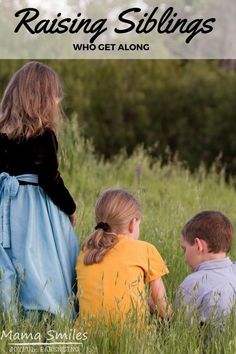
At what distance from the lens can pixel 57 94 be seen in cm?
463

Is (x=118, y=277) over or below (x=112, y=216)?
below

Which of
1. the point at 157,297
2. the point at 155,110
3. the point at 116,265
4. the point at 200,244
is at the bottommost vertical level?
the point at 157,297

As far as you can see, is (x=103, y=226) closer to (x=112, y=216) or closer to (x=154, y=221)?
(x=112, y=216)

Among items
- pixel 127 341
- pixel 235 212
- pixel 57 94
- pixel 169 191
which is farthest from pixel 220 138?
pixel 127 341

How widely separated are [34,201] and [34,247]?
0.23m

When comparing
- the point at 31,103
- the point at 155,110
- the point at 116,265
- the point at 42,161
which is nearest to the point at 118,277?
the point at 116,265

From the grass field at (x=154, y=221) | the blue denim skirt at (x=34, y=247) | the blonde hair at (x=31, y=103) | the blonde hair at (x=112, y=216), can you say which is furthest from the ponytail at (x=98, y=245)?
the blonde hair at (x=31, y=103)

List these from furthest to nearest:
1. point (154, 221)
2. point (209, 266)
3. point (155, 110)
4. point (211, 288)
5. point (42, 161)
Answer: point (155, 110), point (154, 221), point (42, 161), point (209, 266), point (211, 288)

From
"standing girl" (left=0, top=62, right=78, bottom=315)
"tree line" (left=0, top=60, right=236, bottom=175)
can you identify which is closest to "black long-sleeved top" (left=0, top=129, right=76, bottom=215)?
"standing girl" (left=0, top=62, right=78, bottom=315)

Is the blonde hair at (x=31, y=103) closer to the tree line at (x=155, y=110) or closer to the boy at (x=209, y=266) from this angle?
the boy at (x=209, y=266)

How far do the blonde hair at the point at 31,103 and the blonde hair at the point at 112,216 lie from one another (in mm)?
483

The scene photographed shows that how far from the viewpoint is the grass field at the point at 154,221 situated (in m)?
3.79

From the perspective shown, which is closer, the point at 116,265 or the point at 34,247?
the point at 116,265

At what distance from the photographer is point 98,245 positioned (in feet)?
14.2
